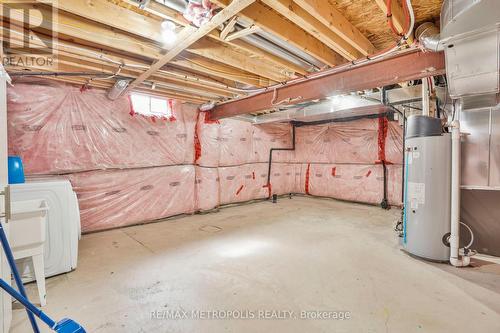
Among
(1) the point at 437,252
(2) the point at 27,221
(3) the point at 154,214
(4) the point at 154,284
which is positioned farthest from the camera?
(3) the point at 154,214

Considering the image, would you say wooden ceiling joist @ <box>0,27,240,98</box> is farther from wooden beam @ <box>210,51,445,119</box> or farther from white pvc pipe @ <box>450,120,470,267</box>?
white pvc pipe @ <box>450,120,470,267</box>

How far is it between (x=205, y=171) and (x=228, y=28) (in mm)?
3124

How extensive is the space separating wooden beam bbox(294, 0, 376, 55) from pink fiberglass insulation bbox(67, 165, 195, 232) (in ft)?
11.5

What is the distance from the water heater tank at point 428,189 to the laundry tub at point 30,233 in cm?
367

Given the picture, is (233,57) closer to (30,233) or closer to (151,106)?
(151,106)

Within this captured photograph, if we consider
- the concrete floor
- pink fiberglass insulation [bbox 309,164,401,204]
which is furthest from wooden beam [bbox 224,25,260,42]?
pink fiberglass insulation [bbox 309,164,401,204]

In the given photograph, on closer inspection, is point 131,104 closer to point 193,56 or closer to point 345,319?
point 193,56

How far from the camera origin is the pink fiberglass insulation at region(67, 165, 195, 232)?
A: 3457 mm

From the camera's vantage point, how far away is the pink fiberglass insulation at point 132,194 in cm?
346

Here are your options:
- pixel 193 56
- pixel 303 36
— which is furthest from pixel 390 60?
pixel 193 56

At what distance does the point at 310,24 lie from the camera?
5.93 feet

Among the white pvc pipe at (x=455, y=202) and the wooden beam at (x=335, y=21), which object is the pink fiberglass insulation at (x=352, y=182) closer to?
the white pvc pipe at (x=455, y=202)

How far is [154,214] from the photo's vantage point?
13.5 feet

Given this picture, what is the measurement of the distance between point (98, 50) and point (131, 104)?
1.64 meters
